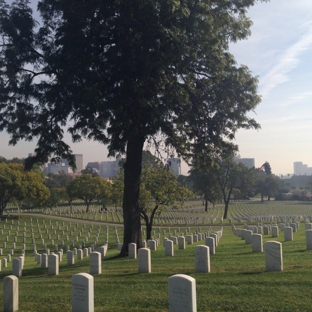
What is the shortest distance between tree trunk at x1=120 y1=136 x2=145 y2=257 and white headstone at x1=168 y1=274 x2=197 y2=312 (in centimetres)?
941

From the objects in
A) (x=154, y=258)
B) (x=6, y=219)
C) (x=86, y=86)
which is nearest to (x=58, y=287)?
(x=154, y=258)

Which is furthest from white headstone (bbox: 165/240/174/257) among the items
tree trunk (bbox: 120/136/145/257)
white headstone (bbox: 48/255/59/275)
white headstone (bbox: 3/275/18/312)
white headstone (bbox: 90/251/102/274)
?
white headstone (bbox: 3/275/18/312)

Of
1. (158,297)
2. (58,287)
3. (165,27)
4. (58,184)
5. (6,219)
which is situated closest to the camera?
(158,297)

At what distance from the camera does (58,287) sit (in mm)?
9859

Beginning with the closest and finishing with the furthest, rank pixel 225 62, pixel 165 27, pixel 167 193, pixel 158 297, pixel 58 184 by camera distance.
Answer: pixel 158 297 < pixel 165 27 < pixel 225 62 < pixel 167 193 < pixel 58 184

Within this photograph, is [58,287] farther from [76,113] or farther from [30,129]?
[30,129]

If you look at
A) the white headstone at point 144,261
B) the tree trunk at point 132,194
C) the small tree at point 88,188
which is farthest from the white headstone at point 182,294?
the small tree at point 88,188

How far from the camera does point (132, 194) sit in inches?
628

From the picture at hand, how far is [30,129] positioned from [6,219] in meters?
37.7

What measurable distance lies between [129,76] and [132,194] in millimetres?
5080

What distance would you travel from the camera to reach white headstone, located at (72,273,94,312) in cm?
730

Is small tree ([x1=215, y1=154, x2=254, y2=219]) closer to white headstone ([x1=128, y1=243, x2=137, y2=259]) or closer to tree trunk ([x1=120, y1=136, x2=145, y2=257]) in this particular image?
tree trunk ([x1=120, y1=136, x2=145, y2=257])

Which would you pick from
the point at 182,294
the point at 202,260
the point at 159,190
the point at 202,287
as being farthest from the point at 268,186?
the point at 182,294

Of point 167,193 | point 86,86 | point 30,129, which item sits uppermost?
point 86,86
